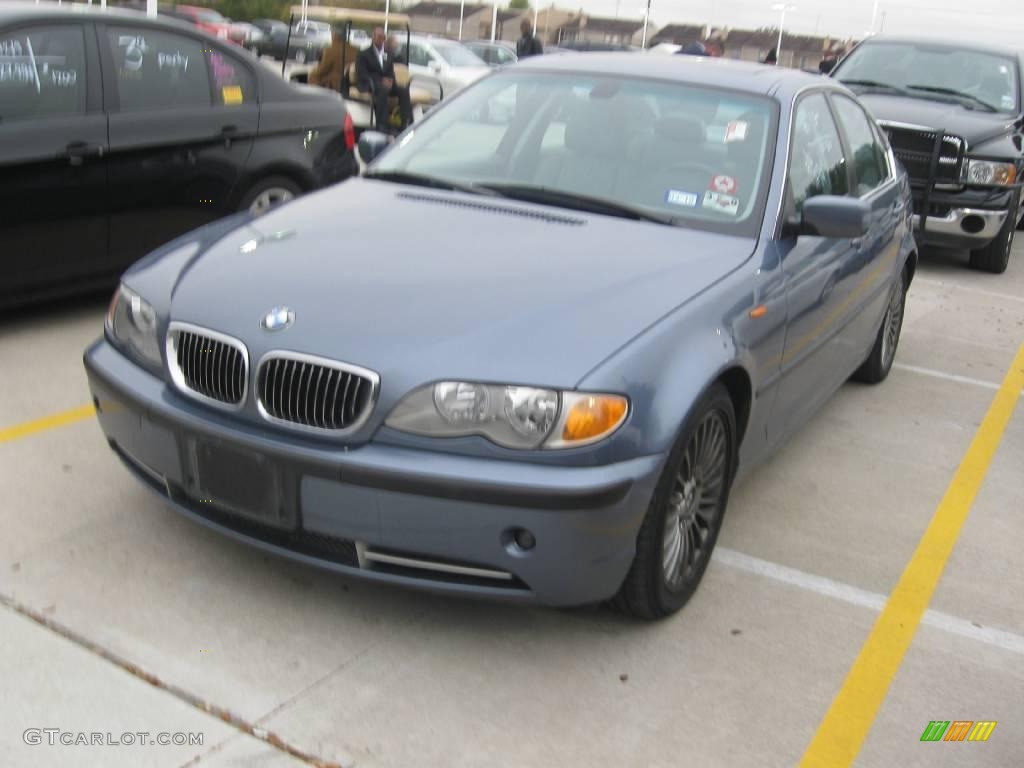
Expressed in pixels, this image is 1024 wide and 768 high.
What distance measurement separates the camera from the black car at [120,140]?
5.46 metres

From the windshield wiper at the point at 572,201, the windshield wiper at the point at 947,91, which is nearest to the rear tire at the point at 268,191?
the windshield wiper at the point at 572,201

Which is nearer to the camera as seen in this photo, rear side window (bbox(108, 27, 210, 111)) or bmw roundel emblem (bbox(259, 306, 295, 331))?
bmw roundel emblem (bbox(259, 306, 295, 331))

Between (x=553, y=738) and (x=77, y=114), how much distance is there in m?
4.15

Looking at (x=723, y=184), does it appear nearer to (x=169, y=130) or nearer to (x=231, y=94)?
(x=169, y=130)

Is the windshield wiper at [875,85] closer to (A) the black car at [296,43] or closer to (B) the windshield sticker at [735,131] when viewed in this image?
(B) the windshield sticker at [735,131]

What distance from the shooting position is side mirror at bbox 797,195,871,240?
397 cm

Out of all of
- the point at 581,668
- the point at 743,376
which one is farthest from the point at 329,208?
the point at 581,668

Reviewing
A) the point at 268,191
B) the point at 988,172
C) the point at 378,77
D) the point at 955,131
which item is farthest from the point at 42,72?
the point at 378,77

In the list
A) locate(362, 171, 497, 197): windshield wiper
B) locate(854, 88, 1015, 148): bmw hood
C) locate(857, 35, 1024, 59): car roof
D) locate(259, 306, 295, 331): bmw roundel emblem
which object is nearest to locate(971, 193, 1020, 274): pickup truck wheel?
locate(854, 88, 1015, 148): bmw hood

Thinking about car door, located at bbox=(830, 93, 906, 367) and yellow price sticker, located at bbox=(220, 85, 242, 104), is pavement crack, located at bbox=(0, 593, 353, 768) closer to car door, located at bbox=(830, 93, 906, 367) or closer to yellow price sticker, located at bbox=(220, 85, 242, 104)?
car door, located at bbox=(830, 93, 906, 367)

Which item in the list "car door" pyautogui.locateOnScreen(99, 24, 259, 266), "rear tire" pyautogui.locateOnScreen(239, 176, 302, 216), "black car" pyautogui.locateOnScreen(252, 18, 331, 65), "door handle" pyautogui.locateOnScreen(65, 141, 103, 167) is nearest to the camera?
"door handle" pyautogui.locateOnScreen(65, 141, 103, 167)

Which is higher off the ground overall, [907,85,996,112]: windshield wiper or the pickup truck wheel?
[907,85,996,112]: windshield wiper

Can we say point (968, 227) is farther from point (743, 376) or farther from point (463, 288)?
point (463, 288)

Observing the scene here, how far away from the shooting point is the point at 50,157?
549cm
